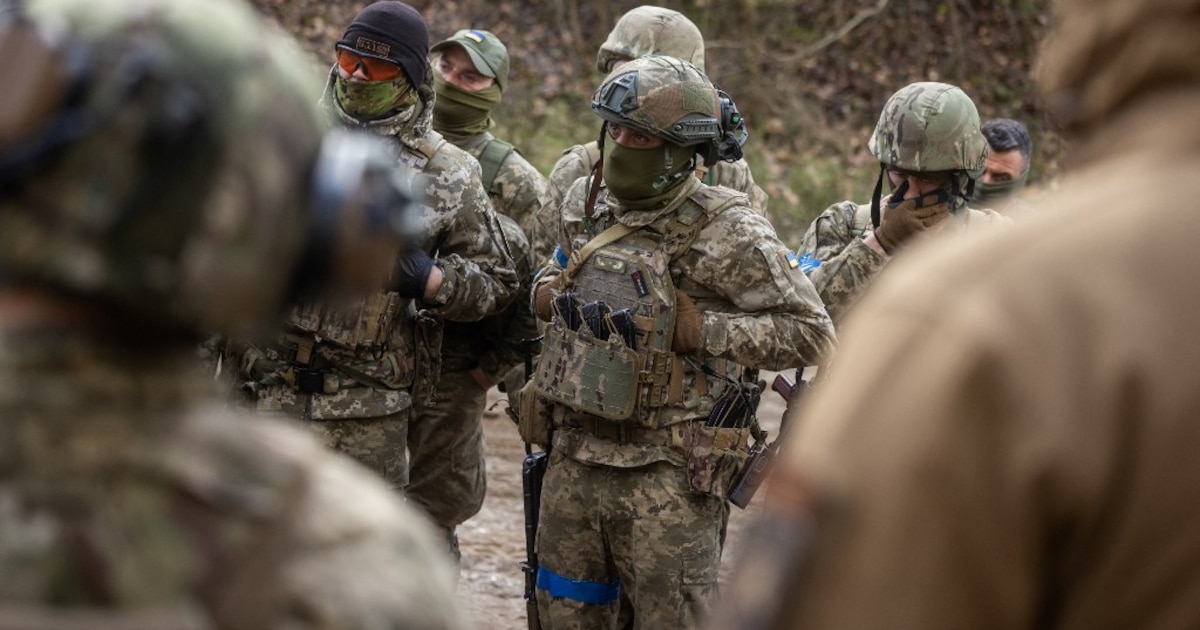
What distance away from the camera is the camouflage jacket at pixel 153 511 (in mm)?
1587

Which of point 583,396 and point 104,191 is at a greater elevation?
point 104,191

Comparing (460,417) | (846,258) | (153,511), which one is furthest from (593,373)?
(153,511)

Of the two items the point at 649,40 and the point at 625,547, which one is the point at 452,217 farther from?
the point at 649,40

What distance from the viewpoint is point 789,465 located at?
162 centimetres

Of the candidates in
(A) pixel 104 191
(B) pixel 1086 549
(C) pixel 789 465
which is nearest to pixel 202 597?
(A) pixel 104 191

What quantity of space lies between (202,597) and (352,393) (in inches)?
180

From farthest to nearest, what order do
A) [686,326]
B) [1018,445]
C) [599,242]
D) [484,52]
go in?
[484,52] < [599,242] < [686,326] < [1018,445]

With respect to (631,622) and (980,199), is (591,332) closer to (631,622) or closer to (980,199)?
(631,622)

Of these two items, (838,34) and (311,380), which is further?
(838,34)

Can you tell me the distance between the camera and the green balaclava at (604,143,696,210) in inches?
220

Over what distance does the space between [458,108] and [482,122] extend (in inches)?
6.2

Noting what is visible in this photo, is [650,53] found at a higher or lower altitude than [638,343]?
higher

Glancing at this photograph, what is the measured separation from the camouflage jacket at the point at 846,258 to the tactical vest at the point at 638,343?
3.09 feet

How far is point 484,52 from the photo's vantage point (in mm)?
7918
